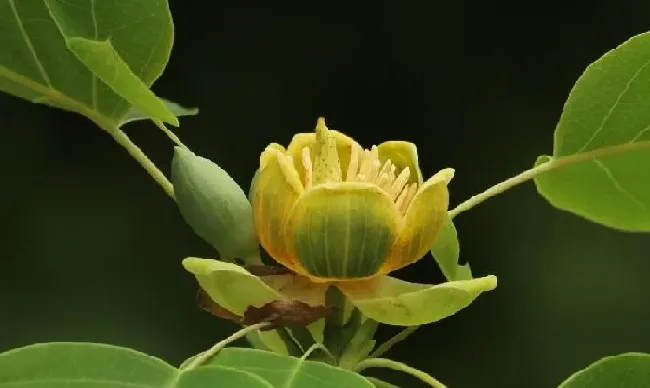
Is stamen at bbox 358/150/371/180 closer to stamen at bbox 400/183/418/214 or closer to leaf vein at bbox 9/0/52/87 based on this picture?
stamen at bbox 400/183/418/214

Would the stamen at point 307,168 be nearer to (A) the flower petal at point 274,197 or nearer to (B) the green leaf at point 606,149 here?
(A) the flower petal at point 274,197

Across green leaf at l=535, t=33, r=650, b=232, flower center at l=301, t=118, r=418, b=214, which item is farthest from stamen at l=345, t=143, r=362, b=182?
green leaf at l=535, t=33, r=650, b=232

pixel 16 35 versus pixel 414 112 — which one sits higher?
pixel 16 35

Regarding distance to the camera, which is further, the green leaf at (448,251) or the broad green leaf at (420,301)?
the green leaf at (448,251)

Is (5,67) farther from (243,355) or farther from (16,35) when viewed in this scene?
(243,355)

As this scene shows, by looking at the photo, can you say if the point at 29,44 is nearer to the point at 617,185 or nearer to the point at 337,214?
the point at 337,214

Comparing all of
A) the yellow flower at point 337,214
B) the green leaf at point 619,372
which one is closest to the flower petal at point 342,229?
the yellow flower at point 337,214

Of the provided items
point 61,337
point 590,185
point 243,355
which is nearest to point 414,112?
point 61,337
